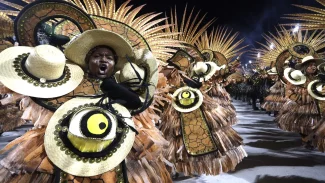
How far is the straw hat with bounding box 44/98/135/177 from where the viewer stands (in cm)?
141

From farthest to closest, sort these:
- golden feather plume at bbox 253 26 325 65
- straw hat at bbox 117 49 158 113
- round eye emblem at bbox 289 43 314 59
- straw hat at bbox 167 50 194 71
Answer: golden feather plume at bbox 253 26 325 65 → round eye emblem at bbox 289 43 314 59 → straw hat at bbox 167 50 194 71 → straw hat at bbox 117 49 158 113

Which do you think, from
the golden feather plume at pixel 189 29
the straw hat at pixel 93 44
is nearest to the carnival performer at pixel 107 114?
the straw hat at pixel 93 44

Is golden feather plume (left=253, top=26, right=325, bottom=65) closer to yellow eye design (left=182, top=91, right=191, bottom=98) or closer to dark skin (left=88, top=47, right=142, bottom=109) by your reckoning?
yellow eye design (left=182, top=91, right=191, bottom=98)

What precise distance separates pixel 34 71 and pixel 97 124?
0.48 m

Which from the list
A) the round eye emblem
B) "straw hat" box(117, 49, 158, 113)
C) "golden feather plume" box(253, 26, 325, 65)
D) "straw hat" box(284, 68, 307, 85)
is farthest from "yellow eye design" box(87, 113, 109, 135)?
the round eye emblem

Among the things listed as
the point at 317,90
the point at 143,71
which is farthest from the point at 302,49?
the point at 143,71

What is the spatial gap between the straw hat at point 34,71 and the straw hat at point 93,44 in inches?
7.7

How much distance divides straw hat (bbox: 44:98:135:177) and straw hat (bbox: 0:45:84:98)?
0.48ft

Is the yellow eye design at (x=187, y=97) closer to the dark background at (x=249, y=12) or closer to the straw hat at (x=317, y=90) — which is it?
the straw hat at (x=317, y=90)

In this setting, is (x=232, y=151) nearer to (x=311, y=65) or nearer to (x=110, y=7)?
(x=110, y=7)

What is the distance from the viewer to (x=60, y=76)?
5.31ft

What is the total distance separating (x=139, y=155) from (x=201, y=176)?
259 centimetres

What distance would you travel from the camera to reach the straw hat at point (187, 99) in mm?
3855

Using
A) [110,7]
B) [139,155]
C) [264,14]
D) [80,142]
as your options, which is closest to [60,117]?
[80,142]
